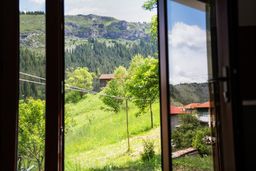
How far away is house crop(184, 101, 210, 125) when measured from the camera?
7.36 feet

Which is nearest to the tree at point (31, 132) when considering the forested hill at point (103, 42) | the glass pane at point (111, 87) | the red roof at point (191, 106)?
the glass pane at point (111, 87)

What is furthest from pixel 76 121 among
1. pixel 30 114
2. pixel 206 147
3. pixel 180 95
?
pixel 206 147

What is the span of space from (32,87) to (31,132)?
360 millimetres

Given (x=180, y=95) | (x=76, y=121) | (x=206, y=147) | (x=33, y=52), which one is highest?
(x=33, y=52)

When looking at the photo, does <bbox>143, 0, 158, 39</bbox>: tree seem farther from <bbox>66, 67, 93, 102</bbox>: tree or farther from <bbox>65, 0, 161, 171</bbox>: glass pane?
<bbox>66, 67, 93, 102</bbox>: tree

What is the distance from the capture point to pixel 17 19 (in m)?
2.44

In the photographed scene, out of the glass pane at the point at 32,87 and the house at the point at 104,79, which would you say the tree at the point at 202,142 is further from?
the glass pane at the point at 32,87

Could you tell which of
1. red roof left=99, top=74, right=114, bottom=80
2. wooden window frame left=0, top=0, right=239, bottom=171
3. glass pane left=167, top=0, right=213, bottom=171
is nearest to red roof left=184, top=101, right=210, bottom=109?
glass pane left=167, top=0, right=213, bottom=171

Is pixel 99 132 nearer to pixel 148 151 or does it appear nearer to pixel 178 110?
pixel 148 151

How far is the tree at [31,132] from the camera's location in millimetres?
2436

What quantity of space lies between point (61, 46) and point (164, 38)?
83 cm

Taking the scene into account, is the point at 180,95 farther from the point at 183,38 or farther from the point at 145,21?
the point at 145,21

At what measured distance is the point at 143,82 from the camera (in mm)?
2904

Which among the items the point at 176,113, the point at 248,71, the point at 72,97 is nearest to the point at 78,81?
the point at 72,97
